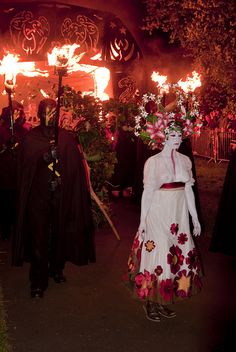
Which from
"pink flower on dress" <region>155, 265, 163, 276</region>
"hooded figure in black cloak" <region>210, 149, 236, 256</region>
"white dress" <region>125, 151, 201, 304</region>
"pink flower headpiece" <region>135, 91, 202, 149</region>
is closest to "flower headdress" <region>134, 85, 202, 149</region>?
"pink flower headpiece" <region>135, 91, 202, 149</region>

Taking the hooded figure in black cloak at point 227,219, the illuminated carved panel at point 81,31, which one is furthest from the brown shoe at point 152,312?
the illuminated carved panel at point 81,31

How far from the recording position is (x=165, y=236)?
5.84 m

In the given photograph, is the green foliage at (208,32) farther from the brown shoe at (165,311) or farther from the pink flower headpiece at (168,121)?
the brown shoe at (165,311)

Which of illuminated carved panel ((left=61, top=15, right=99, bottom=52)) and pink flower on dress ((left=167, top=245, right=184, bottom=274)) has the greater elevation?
illuminated carved panel ((left=61, top=15, right=99, bottom=52))

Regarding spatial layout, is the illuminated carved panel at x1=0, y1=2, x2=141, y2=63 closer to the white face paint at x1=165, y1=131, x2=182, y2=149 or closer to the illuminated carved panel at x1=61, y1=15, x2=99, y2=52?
the illuminated carved panel at x1=61, y1=15, x2=99, y2=52

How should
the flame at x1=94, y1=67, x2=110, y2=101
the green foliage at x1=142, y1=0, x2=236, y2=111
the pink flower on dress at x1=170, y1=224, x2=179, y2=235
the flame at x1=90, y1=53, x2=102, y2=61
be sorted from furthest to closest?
the flame at x1=94, y1=67, x2=110, y2=101 < the flame at x1=90, y1=53, x2=102, y2=61 < the green foliage at x1=142, y1=0, x2=236, y2=111 < the pink flower on dress at x1=170, y1=224, x2=179, y2=235

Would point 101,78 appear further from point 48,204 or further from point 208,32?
point 48,204

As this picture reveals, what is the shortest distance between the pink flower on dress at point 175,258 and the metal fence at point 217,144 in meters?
19.7

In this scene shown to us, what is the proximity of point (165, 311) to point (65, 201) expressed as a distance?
1769 mm

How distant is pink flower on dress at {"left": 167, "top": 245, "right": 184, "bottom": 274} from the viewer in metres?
5.86

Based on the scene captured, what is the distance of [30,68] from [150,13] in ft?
13.2

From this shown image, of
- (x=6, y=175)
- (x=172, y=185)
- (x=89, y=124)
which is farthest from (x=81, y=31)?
(x=172, y=185)

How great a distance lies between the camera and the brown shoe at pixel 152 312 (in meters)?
5.98

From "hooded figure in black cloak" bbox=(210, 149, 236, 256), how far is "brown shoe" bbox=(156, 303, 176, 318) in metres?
2.38
